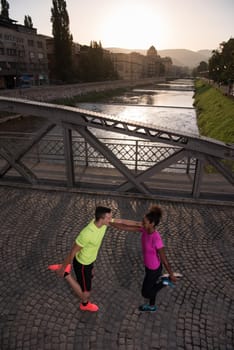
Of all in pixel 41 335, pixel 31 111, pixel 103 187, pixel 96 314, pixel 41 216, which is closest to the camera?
pixel 41 335

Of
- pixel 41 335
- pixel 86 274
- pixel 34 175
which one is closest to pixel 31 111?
pixel 34 175

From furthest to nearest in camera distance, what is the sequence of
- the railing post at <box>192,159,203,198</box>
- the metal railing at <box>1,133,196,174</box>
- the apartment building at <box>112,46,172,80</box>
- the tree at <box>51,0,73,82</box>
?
the apartment building at <box>112,46,172,80</box>, the tree at <box>51,0,73,82</box>, the metal railing at <box>1,133,196,174</box>, the railing post at <box>192,159,203,198</box>

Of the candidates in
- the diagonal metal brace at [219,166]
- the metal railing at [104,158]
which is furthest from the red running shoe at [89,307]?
the diagonal metal brace at [219,166]

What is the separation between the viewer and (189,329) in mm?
3715

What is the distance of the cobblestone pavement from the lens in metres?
3.59

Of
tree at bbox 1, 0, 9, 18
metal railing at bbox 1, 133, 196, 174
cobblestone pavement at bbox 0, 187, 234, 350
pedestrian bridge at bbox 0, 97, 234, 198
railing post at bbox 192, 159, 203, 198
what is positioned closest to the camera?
cobblestone pavement at bbox 0, 187, 234, 350

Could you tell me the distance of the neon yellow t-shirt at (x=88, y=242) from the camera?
346 cm

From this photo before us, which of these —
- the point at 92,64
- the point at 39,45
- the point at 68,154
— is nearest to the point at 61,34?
the point at 39,45

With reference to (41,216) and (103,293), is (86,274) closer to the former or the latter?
(103,293)

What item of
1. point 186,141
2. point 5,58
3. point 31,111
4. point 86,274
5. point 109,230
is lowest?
point 109,230

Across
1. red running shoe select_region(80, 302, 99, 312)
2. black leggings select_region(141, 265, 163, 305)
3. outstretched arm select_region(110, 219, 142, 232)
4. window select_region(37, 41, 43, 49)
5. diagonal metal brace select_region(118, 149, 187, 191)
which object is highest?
window select_region(37, 41, 43, 49)

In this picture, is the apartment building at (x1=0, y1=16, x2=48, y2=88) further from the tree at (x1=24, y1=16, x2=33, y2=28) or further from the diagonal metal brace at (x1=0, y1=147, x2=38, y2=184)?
the diagonal metal brace at (x1=0, y1=147, x2=38, y2=184)

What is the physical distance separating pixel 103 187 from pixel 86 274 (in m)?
4.48

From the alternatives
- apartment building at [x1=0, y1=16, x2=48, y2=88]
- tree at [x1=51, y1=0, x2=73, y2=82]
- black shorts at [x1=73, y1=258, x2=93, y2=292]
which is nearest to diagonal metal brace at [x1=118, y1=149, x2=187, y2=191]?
black shorts at [x1=73, y1=258, x2=93, y2=292]
